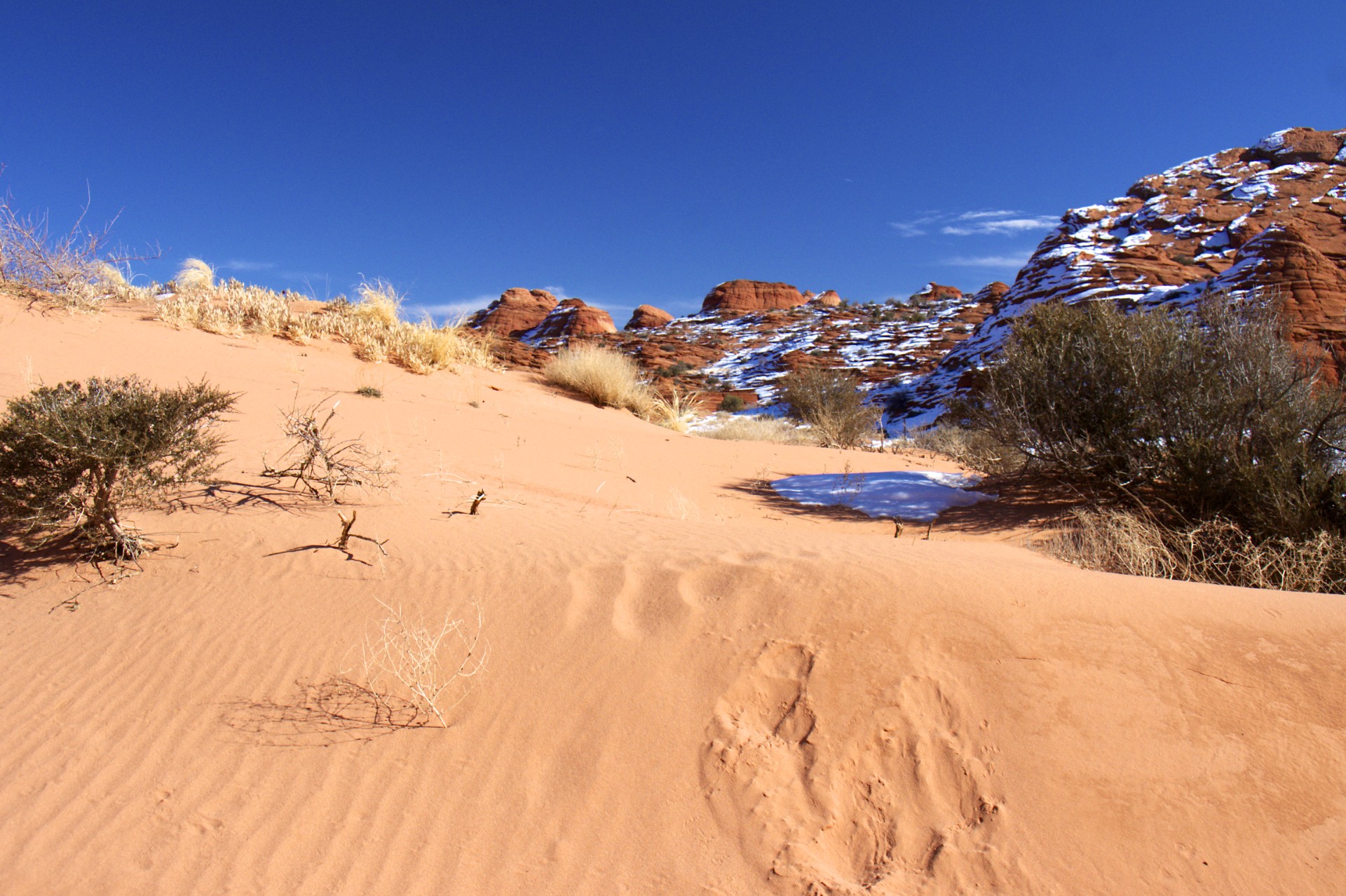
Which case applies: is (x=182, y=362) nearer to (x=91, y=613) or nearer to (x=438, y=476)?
(x=438, y=476)

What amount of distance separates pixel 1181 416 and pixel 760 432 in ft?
27.7

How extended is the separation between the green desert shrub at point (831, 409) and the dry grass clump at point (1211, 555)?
8.02m

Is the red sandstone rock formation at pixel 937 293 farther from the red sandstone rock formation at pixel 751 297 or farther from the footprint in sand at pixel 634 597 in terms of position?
the footprint in sand at pixel 634 597

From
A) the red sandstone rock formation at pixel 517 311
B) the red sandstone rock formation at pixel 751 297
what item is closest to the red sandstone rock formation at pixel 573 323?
the red sandstone rock formation at pixel 517 311

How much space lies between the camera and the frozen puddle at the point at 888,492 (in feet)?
23.0

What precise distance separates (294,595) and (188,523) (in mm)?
1219

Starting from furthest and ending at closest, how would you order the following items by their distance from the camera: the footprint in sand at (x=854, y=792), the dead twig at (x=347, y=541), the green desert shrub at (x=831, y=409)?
1. the green desert shrub at (x=831, y=409)
2. the dead twig at (x=347, y=541)
3. the footprint in sand at (x=854, y=792)

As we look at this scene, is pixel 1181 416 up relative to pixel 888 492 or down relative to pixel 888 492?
up

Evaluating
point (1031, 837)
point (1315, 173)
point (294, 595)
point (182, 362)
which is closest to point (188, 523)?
point (294, 595)

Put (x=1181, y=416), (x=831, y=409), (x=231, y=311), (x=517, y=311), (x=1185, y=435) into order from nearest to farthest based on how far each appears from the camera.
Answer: (x=1185, y=435) < (x=1181, y=416) < (x=231, y=311) < (x=831, y=409) < (x=517, y=311)

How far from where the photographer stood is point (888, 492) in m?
7.57

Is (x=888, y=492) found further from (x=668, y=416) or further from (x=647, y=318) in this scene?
(x=647, y=318)

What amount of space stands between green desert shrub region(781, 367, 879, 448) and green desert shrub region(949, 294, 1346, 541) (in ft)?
19.4

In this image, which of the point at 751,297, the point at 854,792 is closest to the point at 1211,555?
the point at 854,792
